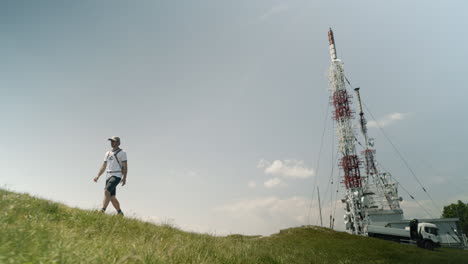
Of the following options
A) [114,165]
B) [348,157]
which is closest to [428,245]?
[348,157]

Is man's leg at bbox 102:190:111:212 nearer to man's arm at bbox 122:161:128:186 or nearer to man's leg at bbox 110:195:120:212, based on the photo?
man's leg at bbox 110:195:120:212

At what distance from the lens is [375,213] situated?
52750mm

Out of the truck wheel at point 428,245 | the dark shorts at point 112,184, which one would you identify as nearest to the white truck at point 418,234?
the truck wheel at point 428,245

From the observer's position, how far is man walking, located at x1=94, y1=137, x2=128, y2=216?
11.0m

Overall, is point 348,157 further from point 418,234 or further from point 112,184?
point 112,184

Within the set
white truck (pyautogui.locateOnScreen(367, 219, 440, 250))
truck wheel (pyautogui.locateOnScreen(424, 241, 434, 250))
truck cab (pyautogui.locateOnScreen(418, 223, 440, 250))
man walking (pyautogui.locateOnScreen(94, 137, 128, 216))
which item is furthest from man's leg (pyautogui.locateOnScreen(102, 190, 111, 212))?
truck wheel (pyautogui.locateOnScreen(424, 241, 434, 250))

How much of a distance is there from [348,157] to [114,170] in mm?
51793

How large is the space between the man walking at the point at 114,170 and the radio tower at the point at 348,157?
50.7 m

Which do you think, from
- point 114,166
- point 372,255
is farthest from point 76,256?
point 372,255

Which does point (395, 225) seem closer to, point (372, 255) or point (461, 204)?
point (372, 255)

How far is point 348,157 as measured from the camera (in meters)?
55.3

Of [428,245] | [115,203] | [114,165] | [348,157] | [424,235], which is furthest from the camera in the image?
[348,157]

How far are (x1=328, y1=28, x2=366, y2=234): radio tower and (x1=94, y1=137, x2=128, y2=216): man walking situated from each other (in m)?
50.7

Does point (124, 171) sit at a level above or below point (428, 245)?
above
